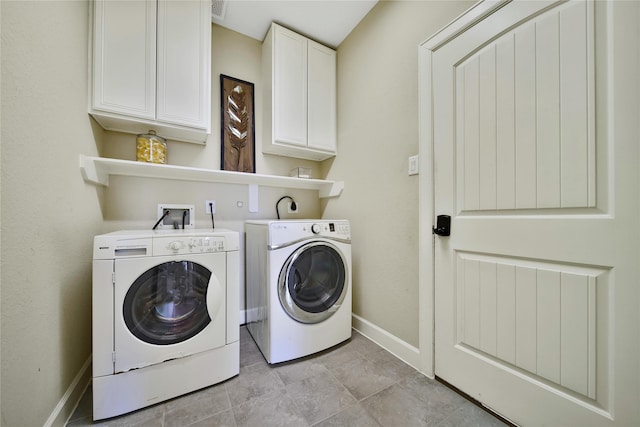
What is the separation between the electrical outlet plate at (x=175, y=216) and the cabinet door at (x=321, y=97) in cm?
111

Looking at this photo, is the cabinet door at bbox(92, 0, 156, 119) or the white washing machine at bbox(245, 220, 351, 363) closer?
the cabinet door at bbox(92, 0, 156, 119)

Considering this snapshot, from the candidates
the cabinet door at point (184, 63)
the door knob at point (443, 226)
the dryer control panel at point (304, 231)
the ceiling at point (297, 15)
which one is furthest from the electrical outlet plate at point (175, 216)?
the door knob at point (443, 226)

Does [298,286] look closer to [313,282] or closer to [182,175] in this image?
[313,282]

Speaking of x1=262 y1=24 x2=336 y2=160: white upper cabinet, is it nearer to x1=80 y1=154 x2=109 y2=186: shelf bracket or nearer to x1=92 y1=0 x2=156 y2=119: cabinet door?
x1=92 y1=0 x2=156 y2=119: cabinet door

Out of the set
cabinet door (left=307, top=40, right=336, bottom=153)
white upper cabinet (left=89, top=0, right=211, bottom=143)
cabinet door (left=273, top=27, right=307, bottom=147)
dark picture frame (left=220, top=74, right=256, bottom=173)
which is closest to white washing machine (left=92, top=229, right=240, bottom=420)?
white upper cabinet (left=89, top=0, right=211, bottom=143)

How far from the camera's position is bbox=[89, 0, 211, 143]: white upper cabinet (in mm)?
1314

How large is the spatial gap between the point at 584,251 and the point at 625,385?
440mm

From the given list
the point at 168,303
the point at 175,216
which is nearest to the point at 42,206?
the point at 168,303

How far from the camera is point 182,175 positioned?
1721 mm

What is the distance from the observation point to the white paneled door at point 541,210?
0.78m

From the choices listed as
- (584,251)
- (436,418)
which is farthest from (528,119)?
(436,418)

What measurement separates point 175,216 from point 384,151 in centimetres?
162

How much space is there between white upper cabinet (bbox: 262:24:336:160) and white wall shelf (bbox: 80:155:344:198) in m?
0.29

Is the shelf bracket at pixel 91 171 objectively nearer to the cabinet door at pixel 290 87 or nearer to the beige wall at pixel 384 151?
the cabinet door at pixel 290 87
